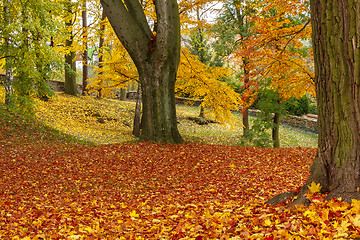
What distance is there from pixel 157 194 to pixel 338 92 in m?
3.19

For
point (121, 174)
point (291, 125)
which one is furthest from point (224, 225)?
point (291, 125)

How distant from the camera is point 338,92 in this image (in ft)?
8.45

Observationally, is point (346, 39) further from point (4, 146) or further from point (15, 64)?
point (15, 64)

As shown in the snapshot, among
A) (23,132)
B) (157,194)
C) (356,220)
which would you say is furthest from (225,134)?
(356,220)

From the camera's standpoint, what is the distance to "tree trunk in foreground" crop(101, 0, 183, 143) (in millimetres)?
7785

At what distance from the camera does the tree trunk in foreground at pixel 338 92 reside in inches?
98.1

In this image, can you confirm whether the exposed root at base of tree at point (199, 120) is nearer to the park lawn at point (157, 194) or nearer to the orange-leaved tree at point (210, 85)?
the orange-leaved tree at point (210, 85)

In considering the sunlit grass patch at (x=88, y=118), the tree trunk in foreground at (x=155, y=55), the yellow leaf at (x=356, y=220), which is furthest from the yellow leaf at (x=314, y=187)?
the sunlit grass patch at (x=88, y=118)

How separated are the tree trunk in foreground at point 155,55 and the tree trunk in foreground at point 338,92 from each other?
5547mm

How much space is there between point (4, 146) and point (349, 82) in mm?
8351

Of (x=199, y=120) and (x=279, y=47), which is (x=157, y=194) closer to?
(x=279, y=47)

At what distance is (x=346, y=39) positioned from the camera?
8.22 feet

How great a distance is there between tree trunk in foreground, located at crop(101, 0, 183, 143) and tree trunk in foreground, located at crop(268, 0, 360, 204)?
18.2 feet

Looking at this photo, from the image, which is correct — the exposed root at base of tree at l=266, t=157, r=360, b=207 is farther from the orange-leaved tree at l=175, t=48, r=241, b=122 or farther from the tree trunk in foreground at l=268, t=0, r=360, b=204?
the orange-leaved tree at l=175, t=48, r=241, b=122
